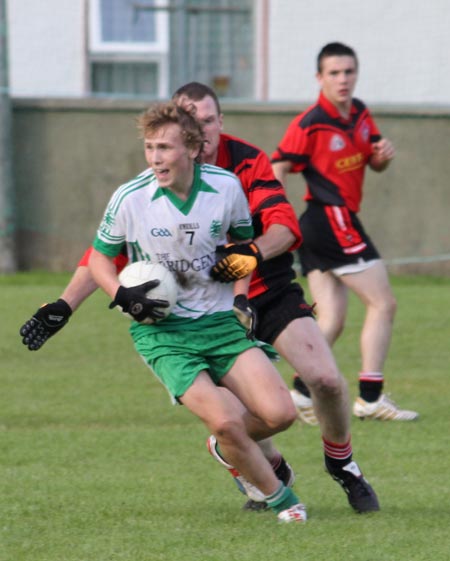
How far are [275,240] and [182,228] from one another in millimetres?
536

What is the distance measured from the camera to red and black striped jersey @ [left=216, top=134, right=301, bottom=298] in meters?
6.07

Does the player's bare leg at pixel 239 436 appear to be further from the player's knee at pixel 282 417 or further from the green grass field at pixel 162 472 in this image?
the green grass field at pixel 162 472

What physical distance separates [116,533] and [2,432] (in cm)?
254

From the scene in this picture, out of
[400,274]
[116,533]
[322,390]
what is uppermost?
[322,390]

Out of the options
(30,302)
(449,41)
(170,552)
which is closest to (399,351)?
(30,302)

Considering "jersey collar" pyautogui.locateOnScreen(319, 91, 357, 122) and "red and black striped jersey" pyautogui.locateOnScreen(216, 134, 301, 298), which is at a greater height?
"jersey collar" pyautogui.locateOnScreen(319, 91, 357, 122)

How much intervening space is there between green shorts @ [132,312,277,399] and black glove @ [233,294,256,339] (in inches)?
4.0

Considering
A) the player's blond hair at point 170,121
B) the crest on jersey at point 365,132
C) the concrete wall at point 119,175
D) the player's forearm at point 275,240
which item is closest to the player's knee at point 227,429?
the player's forearm at point 275,240

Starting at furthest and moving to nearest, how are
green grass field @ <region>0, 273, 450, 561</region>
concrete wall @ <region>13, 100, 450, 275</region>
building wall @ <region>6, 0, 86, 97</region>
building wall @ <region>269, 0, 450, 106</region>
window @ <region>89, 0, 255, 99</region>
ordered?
1. window @ <region>89, 0, 255, 99</region>
2. building wall @ <region>6, 0, 86, 97</region>
3. building wall @ <region>269, 0, 450, 106</region>
4. concrete wall @ <region>13, 100, 450, 275</region>
5. green grass field @ <region>0, 273, 450, 561</region>

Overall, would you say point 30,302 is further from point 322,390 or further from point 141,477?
point 322,390

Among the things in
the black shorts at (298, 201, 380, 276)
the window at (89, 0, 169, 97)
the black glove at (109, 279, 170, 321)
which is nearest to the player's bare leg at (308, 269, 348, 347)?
the black shorts at (298, 201, 380, 276)

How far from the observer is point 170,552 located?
511 cm

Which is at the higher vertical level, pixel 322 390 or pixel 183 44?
pixel 183 44

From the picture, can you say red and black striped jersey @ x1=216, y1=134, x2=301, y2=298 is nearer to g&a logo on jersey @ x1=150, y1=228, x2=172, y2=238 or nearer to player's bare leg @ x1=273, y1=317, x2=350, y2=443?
player's bare leg @ x1=273, y1=317, x2=350, y2=443
